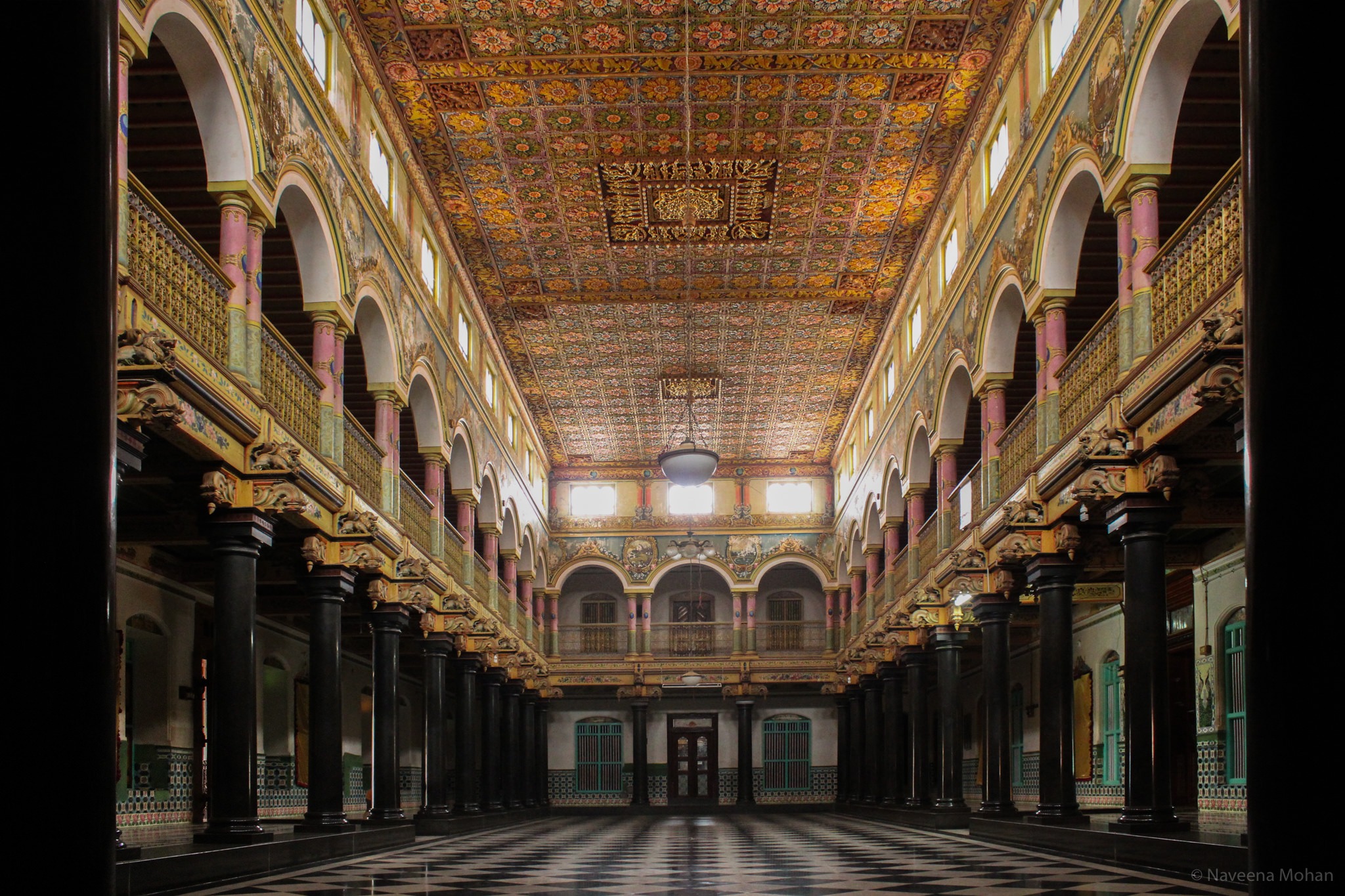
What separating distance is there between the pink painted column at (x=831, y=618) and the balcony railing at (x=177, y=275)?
3036 centimetres

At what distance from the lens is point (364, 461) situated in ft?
62.5

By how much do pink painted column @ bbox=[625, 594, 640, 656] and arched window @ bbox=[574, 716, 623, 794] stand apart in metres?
3.15

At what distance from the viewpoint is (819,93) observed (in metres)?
19.2

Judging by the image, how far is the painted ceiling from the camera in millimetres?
17547

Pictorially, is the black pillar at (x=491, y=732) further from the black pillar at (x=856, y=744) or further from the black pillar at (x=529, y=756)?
the black pillar at (x=856, y=744)

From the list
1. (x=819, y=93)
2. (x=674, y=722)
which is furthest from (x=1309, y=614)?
(x=674, y=722)

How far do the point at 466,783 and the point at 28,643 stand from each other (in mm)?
26429

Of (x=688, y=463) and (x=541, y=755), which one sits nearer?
(x=688, y=463)

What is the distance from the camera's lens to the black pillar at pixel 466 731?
2772cm

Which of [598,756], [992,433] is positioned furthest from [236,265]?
[598,756]

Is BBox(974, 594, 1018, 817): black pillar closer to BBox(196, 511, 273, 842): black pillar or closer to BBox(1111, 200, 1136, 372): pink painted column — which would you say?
BBox(1111, 200, 1136, 372): pink painted column

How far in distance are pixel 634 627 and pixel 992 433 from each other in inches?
926

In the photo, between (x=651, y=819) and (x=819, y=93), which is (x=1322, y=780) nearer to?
(x=819, y=93)

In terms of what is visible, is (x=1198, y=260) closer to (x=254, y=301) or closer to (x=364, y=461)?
(x=254, y=301)
